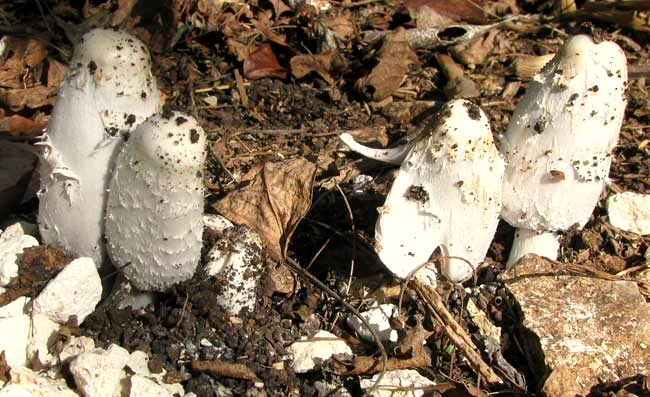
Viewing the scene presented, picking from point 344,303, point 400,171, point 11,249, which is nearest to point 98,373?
point 11,249

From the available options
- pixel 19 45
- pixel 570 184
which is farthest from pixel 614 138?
pixel 19 45

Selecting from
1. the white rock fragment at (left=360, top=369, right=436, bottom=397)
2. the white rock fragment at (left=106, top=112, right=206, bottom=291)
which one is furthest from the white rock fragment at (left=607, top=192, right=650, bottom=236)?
the white rock fragment at (left=106, top=112, right=206, bottom=291)

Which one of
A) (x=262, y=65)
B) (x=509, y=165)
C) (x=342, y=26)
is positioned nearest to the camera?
(x=509, y=165)

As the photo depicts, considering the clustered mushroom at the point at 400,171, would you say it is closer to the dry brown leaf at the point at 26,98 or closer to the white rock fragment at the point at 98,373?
the white rock fragment at the point at 98,373

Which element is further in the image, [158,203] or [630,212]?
[630,212]

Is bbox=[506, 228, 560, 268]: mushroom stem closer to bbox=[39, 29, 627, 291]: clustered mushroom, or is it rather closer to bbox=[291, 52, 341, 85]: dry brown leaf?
bbox=[39, 29, 627, 291]: clustered mushroom

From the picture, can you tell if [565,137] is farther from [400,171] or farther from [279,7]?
[279,7]
